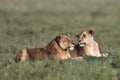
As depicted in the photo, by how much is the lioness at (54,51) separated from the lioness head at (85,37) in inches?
44.2

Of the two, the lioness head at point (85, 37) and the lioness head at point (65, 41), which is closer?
the lioness head at point (65, 41)

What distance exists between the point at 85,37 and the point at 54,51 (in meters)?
1.47

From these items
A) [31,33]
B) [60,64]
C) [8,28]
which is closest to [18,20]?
[8,28]

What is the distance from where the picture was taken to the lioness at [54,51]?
1139cm

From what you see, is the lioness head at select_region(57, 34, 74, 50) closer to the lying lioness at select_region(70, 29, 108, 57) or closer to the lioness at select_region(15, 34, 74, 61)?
the lioness at select_region(15, 34, 74, 61)

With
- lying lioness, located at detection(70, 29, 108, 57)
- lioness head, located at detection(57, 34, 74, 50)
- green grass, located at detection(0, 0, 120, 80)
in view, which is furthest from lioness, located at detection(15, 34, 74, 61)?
lying lioness, located at detection(70, 29, 108, 57)

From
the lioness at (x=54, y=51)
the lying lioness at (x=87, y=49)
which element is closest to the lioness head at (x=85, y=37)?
the lying lioness at (x=87, y=49)

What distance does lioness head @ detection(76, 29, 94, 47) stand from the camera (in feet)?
41.4

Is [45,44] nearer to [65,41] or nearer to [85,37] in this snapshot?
[85,37]

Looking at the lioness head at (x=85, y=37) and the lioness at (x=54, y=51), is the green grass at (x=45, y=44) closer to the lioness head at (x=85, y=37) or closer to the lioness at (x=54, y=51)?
the lioness at (x=54, y=51)

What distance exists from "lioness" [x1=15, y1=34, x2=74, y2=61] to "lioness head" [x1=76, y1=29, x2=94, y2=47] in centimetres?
112

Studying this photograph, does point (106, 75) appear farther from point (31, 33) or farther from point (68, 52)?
point (31, 33)

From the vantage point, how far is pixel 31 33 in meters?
20.2

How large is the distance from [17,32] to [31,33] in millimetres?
572
